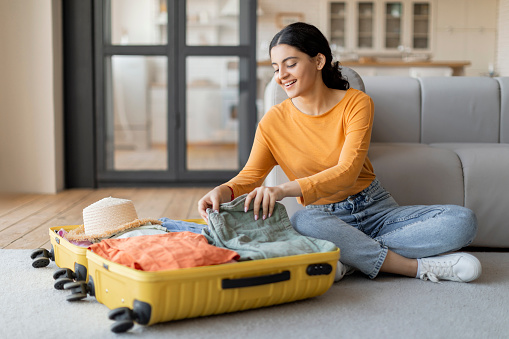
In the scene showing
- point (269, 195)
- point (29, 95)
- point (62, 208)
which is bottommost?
point (62, 208)

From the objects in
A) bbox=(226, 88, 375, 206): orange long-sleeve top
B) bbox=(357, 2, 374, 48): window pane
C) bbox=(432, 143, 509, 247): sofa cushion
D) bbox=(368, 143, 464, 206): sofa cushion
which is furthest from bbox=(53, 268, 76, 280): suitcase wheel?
bbox=(357, 2, 374, 48): window pane

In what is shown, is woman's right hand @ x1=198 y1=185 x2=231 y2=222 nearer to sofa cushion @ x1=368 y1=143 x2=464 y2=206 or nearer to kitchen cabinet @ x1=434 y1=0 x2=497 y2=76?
sofa cushion @ x1=368 y1=143 x2=464 y2=206

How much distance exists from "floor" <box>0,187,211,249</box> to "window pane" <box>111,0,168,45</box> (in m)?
1.03

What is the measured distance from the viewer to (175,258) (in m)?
1.25

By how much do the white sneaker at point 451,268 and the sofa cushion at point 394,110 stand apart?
0.93 m

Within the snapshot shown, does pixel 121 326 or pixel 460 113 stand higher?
pixel 460 113

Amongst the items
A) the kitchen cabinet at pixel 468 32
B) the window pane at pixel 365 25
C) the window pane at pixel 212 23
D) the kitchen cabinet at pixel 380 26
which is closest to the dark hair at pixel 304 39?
the window pane at pixel 212 23

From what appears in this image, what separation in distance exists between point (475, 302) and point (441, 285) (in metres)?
0.15

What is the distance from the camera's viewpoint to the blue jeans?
1.63 m

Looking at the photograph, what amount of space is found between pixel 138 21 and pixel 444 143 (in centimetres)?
227

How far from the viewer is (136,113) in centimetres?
392

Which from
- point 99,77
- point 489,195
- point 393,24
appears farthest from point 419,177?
point 393,24

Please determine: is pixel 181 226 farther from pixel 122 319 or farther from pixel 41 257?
pixel 122 319

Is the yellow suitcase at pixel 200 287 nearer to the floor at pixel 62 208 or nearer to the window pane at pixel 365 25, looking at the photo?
the floor at pixel 62 208
